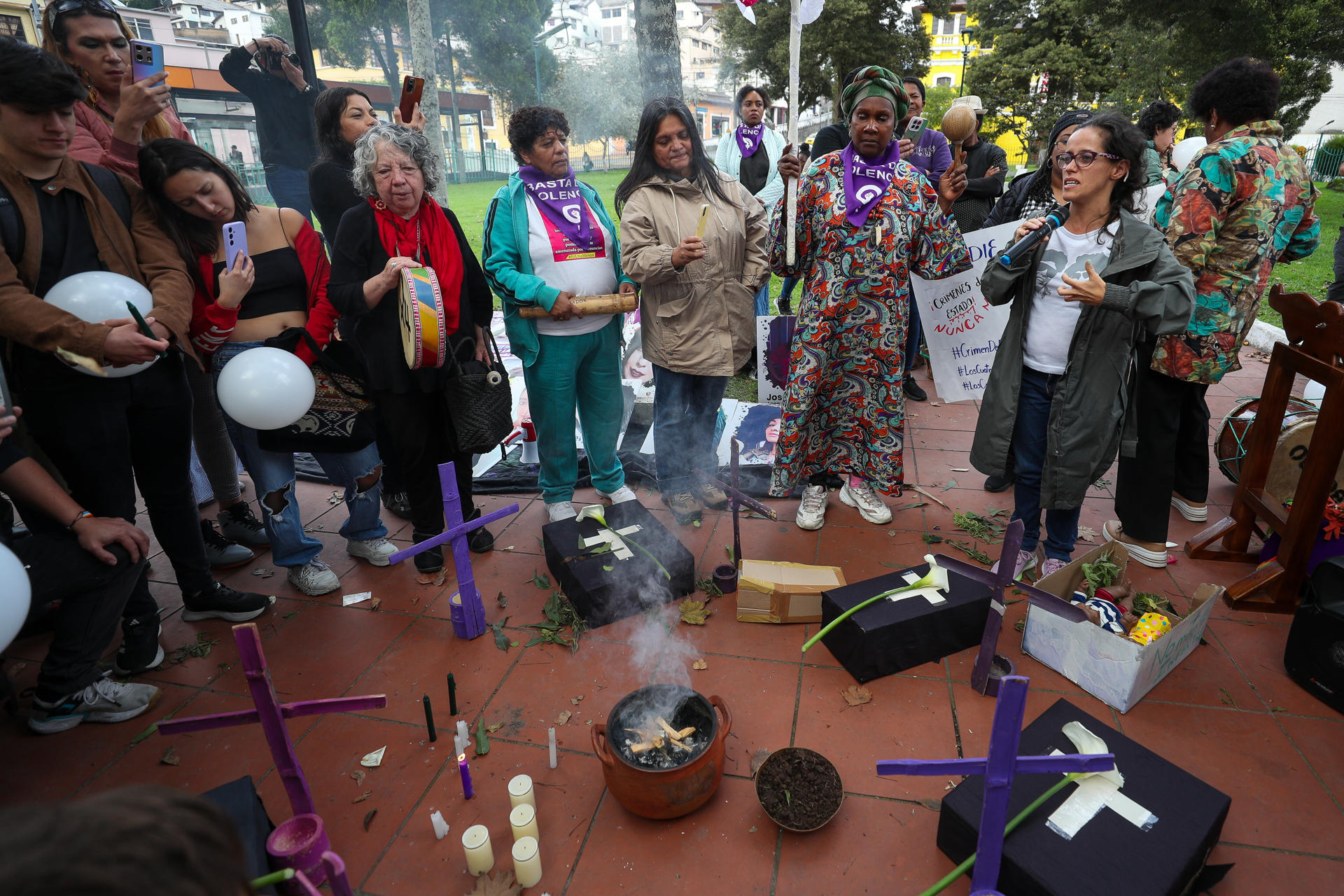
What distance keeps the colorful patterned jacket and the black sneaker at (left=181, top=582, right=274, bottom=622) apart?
4.69 m

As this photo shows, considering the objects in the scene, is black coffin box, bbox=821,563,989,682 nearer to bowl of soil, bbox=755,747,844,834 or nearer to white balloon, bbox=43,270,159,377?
bowl of soil, bbox=755,747,844,834

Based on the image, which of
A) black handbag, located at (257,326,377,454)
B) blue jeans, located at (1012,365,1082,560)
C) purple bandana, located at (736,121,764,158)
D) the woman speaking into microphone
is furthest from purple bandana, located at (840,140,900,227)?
purple bandana, located at (736,121,764,158)

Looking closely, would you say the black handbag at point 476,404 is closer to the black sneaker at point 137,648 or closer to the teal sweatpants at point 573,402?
the teal sweatpants at point 573,402

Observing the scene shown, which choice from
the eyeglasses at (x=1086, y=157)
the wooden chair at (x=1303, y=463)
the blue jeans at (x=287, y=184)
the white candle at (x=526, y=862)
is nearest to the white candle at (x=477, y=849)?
the white candle at (x=526, y=862)

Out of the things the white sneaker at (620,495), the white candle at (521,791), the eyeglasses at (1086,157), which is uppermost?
the eyeglasses at (1086,157)

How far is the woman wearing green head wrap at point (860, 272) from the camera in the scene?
3.39 meters

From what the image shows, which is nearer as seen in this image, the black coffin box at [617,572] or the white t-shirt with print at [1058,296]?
the white t-shirt with print at [1058,296]

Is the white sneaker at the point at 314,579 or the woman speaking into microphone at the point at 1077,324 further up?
the woman speaking into microphone at the point at 1077,324

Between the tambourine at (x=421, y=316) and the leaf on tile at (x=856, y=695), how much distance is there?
239cm

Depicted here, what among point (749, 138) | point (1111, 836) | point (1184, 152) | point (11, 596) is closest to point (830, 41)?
point (749, 138)

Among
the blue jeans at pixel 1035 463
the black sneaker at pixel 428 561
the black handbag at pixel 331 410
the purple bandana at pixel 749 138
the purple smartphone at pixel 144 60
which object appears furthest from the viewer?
the purple bandana at pixel 749 138

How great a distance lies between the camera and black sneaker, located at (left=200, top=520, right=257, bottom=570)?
386cm

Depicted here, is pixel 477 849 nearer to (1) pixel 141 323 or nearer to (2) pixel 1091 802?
(2) pixel 1091 802

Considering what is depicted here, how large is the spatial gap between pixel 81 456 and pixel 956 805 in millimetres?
3408
